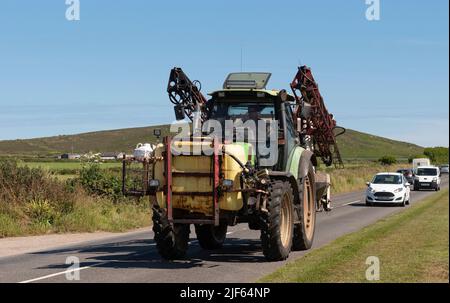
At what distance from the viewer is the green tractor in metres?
11.4

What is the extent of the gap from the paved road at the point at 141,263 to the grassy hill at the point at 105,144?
63.0 m

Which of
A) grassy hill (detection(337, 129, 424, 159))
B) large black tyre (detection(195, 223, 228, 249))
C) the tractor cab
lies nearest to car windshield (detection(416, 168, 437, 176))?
large black tyre (detection(195, 223, 228, 249))

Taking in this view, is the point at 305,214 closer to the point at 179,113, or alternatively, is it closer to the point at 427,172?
the point at 179,113

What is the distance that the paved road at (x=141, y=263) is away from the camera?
420 inches

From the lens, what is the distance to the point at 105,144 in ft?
373

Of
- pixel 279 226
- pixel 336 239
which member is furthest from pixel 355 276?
pixel 336 239

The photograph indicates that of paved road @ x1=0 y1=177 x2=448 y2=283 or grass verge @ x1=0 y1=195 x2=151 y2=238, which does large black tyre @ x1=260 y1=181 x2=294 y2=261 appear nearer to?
paved road @ x1=0 y1=177 x2=448 y2=283

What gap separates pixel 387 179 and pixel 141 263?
2410cm

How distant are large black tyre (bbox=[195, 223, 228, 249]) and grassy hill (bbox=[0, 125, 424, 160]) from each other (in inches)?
2505

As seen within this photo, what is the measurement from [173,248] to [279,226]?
1.94 metres

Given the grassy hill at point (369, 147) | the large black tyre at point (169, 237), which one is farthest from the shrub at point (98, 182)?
the grassy hill at point (369, 147)

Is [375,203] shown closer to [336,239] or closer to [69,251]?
[336,239]

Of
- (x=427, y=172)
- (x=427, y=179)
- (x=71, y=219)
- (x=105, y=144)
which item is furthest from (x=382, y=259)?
(x=105, y=144)

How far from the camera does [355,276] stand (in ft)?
32.7
